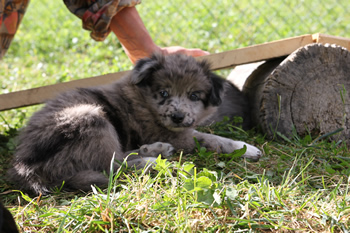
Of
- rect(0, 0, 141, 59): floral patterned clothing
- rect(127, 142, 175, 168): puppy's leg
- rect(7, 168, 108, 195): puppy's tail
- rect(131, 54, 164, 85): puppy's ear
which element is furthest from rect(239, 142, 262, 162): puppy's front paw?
rect(0, 0, 141, 59): floral patterned clothing

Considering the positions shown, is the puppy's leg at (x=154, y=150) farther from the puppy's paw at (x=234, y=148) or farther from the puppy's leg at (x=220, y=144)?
the puppy's paw at (x=234, y=148)

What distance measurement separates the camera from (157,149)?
354 cm

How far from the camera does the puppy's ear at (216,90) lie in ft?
12.6

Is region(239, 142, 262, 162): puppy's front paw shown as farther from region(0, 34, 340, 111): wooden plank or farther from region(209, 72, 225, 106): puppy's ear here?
region(0, 34, 340, 111): wooden plank

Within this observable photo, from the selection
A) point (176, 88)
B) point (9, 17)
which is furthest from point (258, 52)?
point (9, 17)

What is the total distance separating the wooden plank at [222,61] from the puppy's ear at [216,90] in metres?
0.55

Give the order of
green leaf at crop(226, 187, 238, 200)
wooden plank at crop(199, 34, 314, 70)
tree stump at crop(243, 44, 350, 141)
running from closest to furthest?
1. green leaf at crop(226, 187, 238, 200)
2. tree stump at crop(243, 44, 350, 141)
3. wooden plank at crop(199, 34, 314, 70)

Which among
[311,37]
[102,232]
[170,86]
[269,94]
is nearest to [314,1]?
[311,37]

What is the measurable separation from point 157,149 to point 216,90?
794 mm

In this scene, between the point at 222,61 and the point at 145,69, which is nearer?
the point at 145,69

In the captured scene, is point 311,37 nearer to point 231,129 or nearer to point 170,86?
point 231,129

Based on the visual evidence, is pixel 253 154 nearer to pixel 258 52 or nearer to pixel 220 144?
pixel 220 144

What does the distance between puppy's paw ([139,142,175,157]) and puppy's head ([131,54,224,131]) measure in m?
0.18

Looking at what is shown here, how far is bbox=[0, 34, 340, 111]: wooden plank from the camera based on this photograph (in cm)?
441
